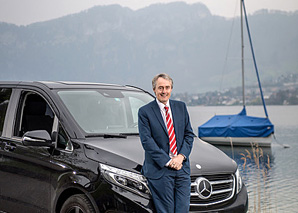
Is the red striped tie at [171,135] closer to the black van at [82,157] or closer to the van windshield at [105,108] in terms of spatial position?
the black van at [82,157]

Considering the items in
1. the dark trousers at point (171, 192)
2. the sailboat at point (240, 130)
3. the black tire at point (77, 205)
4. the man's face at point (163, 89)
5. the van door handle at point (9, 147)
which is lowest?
the sailboat at point (240, 130)

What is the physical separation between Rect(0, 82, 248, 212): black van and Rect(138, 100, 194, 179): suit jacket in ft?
0.50

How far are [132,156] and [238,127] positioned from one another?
25.6 metres

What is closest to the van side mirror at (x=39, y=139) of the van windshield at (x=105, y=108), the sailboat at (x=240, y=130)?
the van windshield at (x=105, y=108)

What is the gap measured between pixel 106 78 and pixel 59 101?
165507 mm

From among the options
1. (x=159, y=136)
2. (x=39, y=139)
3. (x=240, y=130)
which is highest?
(x=159, y=136)

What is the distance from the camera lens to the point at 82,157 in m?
3.97

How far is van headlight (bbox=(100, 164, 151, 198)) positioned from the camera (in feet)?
11.8

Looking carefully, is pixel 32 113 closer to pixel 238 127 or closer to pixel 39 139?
pixel 39 139

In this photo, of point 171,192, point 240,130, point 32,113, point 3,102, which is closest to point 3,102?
point 3,102

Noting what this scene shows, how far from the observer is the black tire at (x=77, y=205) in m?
3.75

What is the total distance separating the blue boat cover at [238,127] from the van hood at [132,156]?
24.9m

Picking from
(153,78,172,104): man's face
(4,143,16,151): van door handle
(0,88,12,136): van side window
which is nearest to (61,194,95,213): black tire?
(153,78,172,104): man's face

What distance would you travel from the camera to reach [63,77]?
550ft
